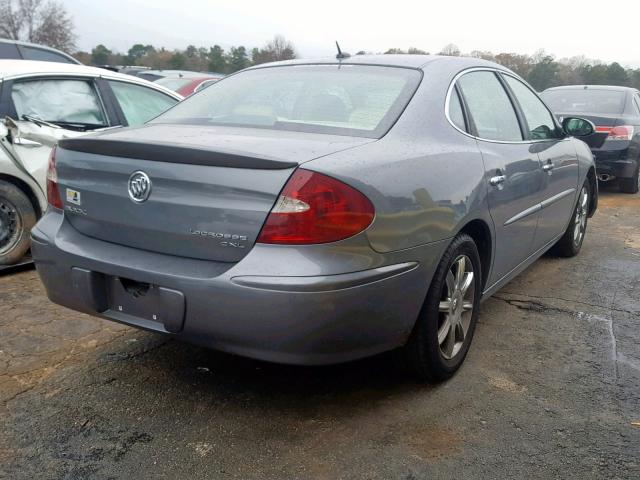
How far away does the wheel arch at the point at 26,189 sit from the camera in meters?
4.37

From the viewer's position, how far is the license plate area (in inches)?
94.0

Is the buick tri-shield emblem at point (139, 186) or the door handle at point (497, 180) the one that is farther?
the door handle at point (497, 180)

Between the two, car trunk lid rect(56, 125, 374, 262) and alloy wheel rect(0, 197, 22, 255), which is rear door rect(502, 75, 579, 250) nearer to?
car trunk lid rect(56, 125, 374, 262)

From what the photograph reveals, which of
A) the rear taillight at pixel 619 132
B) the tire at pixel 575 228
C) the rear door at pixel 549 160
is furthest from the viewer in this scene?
the rear taillight at pixel 619 132

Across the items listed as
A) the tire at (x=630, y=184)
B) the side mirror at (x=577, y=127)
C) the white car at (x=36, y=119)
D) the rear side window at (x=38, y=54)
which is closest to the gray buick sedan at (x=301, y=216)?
the side mirror at (x=577, y=127)

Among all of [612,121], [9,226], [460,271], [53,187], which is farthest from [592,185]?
[9,226]

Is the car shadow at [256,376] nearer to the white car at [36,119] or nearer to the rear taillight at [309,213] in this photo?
the rear taillight at [309,213]

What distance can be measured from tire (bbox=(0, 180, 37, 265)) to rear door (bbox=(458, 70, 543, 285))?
120 inches

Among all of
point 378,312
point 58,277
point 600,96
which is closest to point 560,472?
point 378,312

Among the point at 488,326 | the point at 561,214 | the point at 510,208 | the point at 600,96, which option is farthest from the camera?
the point at 600,96

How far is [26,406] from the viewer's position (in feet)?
8.84

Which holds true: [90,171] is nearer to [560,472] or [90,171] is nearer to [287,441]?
[287,441]

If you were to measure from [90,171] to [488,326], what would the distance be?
2366mm

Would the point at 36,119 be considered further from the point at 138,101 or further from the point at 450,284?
the point at 450,284
